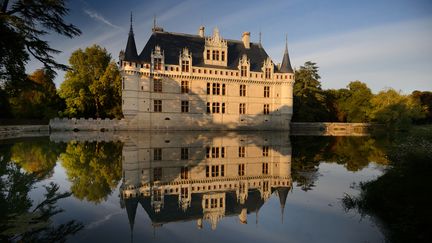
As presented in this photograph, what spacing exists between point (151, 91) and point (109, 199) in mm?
23238

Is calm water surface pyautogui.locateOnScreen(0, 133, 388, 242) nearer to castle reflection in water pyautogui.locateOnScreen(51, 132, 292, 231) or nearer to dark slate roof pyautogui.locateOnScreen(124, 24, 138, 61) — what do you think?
castle reflection in water pyautogui.locateOnScreen(51, 132, 292, 231)

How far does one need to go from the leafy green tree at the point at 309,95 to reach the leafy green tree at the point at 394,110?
6.93 meters

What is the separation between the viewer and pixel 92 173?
861 cm

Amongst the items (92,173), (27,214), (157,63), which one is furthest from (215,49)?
(27,214)

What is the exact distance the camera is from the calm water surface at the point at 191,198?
15.2 ft

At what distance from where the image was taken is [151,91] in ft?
93.9

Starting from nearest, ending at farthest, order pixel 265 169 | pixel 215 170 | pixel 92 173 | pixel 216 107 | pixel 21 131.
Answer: pixel 92 173, pixel 215 170, pixel 265 169, pixel 21 131, pixel 216 107

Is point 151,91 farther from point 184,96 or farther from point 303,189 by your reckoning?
point 303,189

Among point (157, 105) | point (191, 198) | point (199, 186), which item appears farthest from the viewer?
point (157, 105)

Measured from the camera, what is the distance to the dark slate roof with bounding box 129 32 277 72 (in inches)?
1181

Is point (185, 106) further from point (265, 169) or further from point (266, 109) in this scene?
point (265, 169)

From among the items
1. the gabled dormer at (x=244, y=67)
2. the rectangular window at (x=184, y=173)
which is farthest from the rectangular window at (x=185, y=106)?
the rectangular window at (x=184, y=173)

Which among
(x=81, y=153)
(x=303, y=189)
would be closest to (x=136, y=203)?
(x=303, y=189)

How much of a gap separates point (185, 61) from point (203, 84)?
3.17m
